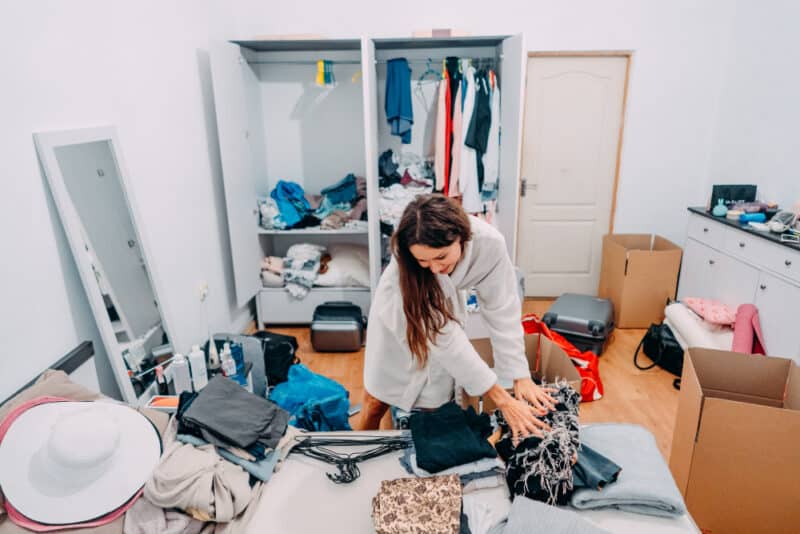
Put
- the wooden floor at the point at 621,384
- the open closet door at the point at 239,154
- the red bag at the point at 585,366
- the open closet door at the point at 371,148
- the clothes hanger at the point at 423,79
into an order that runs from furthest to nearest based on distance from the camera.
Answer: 1. the clothes hanger at the point at 423,79
2. the open closet door at the point at 371,148
3. the open closet door at the point at 239,154
4. the red bag at the point at 585,366
5. the wooden floor at the point at 621,384

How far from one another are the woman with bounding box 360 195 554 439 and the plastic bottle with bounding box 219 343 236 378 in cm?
80

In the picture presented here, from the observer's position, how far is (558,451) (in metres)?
1.35

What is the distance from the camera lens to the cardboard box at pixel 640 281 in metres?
3.56

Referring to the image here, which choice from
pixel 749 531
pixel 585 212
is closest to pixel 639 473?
pixel 749 531

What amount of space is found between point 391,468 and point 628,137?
3.41 metres

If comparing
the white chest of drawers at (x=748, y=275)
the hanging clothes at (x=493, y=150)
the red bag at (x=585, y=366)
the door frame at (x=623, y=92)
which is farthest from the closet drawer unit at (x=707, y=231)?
the hanging clothes at (x=493, y=150)

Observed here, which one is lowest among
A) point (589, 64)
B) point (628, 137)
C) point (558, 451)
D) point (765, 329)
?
point (765, 329)

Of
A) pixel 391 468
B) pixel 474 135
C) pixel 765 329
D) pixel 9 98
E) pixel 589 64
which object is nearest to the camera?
pixel 391 468

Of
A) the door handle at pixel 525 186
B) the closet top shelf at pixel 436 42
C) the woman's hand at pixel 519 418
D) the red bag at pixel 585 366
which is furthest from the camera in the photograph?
the door handle at pixel 525 186

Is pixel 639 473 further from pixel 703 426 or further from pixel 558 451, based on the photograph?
pixel 703 426

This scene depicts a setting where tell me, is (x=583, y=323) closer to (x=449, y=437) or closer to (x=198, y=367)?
(x=449, y=437)

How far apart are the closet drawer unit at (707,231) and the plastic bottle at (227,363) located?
9.73 feet

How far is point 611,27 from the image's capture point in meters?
3.72

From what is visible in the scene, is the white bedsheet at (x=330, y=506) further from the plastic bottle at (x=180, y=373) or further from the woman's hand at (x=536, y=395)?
the plastic bottle at (x=180, y=373)
